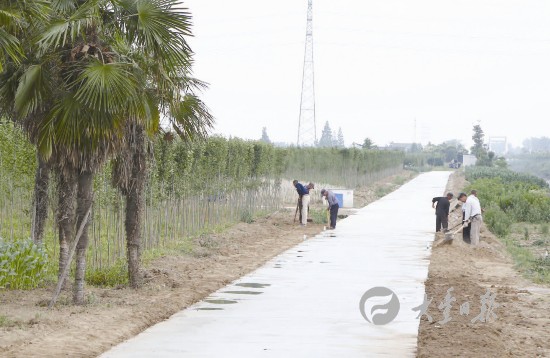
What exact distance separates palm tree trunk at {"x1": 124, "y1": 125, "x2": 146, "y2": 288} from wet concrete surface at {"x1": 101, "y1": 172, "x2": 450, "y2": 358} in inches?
61.4

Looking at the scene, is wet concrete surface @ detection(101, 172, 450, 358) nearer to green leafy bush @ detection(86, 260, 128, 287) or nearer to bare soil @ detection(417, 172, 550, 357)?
bare soil @ detection(417, 172, 550, 357)

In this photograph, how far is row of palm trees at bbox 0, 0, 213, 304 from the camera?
13148 mm

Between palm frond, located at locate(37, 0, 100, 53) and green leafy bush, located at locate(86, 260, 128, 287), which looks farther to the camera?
green leafy bush, located at locate(86, 260, 128, 287)

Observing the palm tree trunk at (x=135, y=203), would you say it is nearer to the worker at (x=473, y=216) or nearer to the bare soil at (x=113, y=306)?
the bare soil at (x=113, y=306)

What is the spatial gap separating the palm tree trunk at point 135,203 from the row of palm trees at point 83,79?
0.90 meters

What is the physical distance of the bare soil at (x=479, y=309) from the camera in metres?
11.3

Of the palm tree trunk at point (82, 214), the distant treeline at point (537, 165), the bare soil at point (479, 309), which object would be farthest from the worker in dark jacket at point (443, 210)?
the distant treeline at point (537, 165)

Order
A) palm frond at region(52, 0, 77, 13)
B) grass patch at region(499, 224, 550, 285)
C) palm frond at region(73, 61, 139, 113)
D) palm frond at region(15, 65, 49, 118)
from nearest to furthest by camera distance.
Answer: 1. palm frond at region(73, 61, 139, 113)
2. palm frond at region(15, 65, 49, 118)
3. palm frond at region(52, 0, 77, 13)
4. grass patch at region(499, 224, 550, 285)

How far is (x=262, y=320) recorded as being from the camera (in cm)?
1323

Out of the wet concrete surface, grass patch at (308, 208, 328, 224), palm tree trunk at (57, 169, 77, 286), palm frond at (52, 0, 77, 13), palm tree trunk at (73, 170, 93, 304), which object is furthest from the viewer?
grass patch at (308, 208, 328, 224)

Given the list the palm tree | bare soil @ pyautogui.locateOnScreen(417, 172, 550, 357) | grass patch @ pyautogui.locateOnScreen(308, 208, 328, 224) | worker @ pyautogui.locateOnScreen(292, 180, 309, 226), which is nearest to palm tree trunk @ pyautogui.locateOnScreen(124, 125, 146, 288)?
the palm tree

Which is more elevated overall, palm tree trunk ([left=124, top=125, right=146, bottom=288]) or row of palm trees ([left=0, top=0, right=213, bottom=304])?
row of palm trees ([left=0, top=0, right=213, bottom=304])

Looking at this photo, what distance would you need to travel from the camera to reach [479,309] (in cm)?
1449

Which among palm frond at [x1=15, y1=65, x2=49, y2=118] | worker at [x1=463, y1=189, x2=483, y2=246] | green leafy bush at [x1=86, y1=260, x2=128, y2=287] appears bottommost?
green leafy bush at [x1=86, y1=260, x2=128, y2=287]
